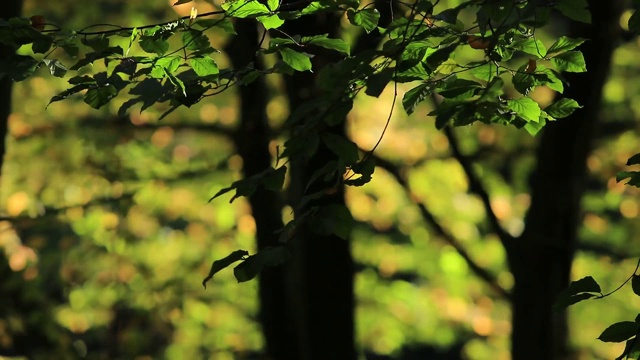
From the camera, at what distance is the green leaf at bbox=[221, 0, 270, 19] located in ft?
6.66

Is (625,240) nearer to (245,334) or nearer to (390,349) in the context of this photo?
(390,349)

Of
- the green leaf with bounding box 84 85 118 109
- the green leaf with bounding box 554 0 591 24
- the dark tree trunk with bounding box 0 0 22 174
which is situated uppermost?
the green leaf with bounding box 554 0 591 24

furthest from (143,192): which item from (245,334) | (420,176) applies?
(420,176)

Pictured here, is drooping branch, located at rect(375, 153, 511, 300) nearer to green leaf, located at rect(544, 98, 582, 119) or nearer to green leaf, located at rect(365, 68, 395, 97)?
green leaf, located at rect(544, 98, 582, 119)

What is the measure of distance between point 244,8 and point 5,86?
183cm

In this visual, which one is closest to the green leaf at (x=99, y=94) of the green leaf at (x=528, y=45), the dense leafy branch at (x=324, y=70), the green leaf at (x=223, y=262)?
the dense leafy branch at (x=324, y=70)

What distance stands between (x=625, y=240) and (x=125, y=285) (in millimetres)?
4624

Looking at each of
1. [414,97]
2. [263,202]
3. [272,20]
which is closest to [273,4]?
[272,20]

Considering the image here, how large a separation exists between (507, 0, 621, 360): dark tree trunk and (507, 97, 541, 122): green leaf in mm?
2391

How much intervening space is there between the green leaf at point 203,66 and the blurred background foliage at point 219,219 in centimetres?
431

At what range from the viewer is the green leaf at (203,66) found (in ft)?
6.92

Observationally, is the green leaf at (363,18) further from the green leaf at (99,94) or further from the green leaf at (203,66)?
the green leaf at (99,94)

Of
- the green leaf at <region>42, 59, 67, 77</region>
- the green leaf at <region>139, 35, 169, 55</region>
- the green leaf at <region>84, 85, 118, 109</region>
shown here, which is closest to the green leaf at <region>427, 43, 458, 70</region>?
the green leaf at <region>139, 35, 169, 55</region>

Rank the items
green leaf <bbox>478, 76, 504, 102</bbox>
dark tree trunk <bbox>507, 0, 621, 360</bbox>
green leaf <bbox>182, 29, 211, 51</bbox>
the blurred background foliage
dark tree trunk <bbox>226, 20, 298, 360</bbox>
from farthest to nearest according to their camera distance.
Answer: the blurred background foliage
dark tree trunk <bbox>226, 20, 298, 360</bbox>
dark tree trunk <bbox>507, 0, 621, 360</bbox>
green leaf <bbox>182, 29, 211, 51</bbox>
green leaf <bbox>478, 76, 504, 102</bbox>
